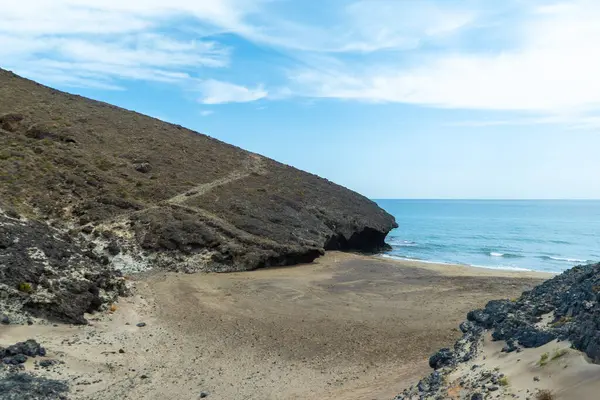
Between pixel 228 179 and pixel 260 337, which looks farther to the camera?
pixel 228 179

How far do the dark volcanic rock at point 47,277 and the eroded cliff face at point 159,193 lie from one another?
609 cm

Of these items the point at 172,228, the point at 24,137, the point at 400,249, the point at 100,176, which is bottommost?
the point at 400,249

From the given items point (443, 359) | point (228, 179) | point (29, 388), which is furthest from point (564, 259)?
point (29, 388)

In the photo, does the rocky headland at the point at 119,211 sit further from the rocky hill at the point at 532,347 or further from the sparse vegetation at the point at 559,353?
the sparse vegetation at the point at 559,353

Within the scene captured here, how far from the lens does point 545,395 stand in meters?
6.64

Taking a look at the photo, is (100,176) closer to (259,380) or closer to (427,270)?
(427,270)

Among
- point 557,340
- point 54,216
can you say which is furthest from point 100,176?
point 557,340

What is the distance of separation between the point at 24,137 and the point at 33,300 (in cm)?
2602

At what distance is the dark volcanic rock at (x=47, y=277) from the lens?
49.8 ft

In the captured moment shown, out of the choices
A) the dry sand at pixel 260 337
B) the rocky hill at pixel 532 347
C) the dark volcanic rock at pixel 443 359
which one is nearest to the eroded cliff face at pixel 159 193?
the dry sand at pixel 260 337

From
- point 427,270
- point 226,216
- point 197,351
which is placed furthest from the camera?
point 226,216

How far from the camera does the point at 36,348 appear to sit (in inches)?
484

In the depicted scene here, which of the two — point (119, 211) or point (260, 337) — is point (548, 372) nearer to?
point (260, 337)

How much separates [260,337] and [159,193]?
852 inches
